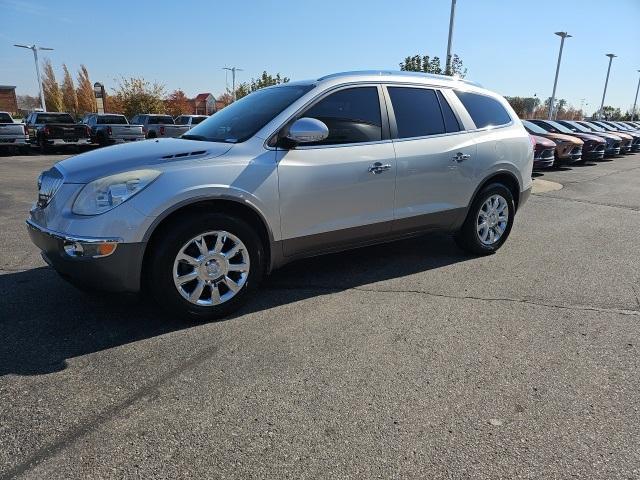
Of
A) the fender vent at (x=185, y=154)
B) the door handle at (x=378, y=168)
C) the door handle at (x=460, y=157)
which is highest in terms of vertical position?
the fender vent at (x=185, y=154)

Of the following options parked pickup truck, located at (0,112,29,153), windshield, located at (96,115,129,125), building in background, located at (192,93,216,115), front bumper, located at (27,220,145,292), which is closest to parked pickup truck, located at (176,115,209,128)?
windshield, located at (96,115,129,125)

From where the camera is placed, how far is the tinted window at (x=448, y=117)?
498cm

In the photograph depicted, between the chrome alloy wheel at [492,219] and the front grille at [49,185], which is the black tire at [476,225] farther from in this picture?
the front grille at [49,185]

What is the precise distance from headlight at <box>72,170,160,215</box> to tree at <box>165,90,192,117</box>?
52.9 m

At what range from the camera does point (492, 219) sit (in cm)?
561

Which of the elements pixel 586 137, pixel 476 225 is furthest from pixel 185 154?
pixel 586 137

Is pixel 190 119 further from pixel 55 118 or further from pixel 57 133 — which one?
pixel 57 133

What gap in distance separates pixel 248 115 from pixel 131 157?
118 centimetres

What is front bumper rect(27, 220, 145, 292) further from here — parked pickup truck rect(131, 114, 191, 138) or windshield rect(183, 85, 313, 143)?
parked pickup truck rect(131, 114, 191, 138)

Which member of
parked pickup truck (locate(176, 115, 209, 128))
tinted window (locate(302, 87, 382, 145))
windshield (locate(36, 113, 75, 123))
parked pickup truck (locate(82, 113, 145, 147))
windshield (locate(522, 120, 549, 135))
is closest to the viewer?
tinted window (locate(302, 87, 382, 145))

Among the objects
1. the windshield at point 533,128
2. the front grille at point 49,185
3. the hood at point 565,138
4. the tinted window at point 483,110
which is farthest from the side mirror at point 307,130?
the hood at point 565,138

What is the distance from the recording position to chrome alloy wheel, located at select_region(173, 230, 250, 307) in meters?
3.56

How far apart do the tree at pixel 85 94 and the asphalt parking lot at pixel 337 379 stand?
56930 millimetres

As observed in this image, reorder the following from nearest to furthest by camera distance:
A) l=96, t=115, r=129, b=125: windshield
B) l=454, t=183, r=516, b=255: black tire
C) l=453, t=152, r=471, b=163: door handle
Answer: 1. l=453, t=152, r=471, b=163: door handle
2. l=454, t=183, r=516, b=255: black tire
3. l=96, t=115, r=129, b=125: windshield
